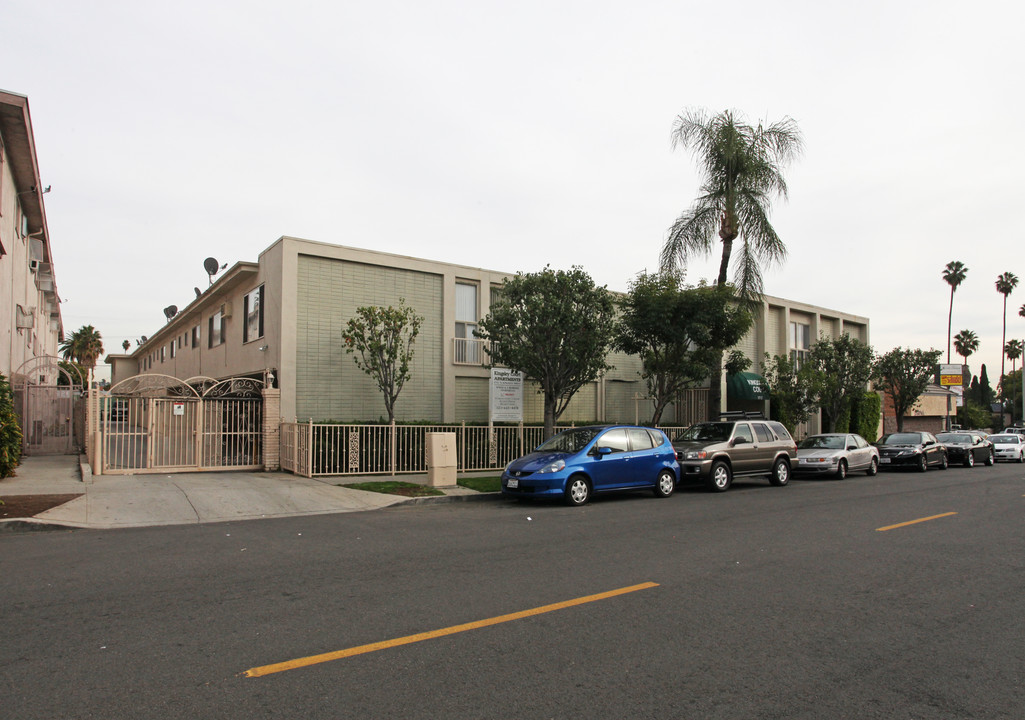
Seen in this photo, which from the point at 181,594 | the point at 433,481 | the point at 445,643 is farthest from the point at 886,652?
the point at 433,481

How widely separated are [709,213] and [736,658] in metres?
19.1

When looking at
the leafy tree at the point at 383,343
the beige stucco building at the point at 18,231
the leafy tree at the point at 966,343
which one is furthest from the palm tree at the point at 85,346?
the leafy tree at the point at 966,343

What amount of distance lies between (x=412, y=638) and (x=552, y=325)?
12.5 m

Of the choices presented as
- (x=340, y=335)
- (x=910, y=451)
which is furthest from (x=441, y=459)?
(x=910, y=451)

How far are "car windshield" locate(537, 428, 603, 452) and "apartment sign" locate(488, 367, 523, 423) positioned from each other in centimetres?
450

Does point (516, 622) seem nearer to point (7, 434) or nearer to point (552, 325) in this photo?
point (552, 325)

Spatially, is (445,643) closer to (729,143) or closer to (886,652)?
(886,652)

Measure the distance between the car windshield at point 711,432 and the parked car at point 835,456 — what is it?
4.48 m

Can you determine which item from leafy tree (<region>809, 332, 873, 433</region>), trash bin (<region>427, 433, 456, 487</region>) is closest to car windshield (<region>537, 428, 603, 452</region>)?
trash bin (<region>427, 433, 456, 487</region>)

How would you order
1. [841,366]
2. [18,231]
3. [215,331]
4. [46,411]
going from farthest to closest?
[841,366] → [215,331] → [46,411] → [18,231]

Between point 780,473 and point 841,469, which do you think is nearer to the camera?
point 780,473

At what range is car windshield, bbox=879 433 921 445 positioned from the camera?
80.8ft

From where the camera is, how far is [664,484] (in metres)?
14.9

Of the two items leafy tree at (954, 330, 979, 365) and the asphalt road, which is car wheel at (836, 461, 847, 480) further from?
leafy tree at (954, 330, 979, 365)
